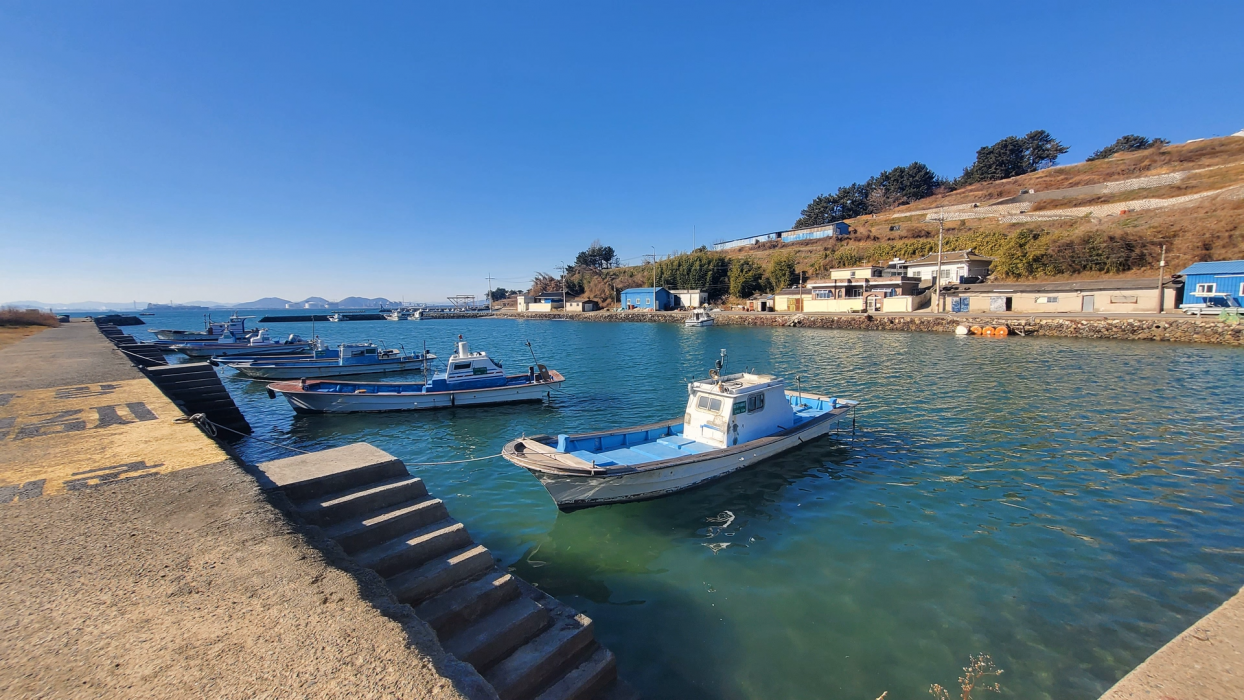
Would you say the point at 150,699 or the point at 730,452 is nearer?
the point at 150,699

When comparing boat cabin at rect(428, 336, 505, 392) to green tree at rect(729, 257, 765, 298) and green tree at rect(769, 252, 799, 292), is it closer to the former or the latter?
green tree at rect(729, 257, 765, 298)

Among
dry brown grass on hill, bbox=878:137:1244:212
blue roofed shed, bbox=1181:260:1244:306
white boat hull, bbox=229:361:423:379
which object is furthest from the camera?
dry brown grass on hill, bbox=878:137:1244:212

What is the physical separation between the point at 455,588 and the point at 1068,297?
62535 millimetres

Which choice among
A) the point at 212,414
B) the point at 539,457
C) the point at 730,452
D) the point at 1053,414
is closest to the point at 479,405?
the point at 212,414

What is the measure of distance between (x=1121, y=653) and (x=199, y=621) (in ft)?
34.7

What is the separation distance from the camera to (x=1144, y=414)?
17.4 meters

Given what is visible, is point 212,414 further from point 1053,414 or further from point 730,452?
point 1053,414

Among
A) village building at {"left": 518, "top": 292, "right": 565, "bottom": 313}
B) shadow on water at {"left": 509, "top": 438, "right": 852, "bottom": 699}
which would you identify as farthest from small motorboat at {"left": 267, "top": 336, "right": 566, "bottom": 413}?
village building at {"left": 518, "top": 292, "right": 565, "bottom": 313}

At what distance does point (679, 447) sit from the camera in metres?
12.9

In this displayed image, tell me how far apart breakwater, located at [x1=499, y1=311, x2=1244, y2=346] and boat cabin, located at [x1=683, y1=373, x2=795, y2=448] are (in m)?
40.7

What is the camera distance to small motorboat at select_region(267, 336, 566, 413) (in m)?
21.0

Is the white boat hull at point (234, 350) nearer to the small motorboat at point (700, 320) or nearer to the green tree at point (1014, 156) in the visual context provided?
the small motorboat at point (700, 320)

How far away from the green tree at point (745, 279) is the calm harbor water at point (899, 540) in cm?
6392

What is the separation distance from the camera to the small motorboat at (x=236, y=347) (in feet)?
130
